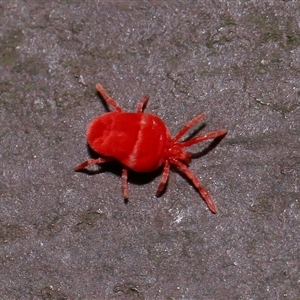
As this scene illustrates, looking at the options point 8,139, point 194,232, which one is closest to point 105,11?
point 8,139

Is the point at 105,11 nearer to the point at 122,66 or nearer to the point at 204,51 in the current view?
the point at 122,66

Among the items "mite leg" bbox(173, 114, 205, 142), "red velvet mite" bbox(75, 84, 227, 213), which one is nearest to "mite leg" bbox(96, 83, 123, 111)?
"red velvet mite" bbox(75, 84, 227, 213)

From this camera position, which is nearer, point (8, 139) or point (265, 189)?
point (265, 189)

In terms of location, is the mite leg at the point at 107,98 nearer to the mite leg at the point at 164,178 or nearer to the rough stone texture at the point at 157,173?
the rough stone texture at the point at 157,173

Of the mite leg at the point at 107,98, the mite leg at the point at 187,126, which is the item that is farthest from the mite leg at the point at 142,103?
the mite leg at the point at 187,126

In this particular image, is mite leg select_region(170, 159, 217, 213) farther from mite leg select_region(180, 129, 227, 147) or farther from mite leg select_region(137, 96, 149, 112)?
mite leg select_region(137, 96, 149, 112)
